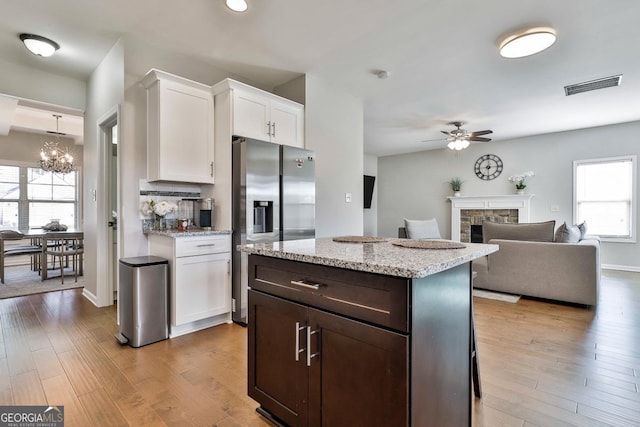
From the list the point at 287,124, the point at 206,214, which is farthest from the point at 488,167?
the point at 206,214

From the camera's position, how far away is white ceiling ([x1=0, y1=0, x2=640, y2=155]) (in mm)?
2457

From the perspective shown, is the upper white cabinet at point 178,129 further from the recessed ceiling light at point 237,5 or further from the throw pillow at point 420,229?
the throw pillow at point 420,229

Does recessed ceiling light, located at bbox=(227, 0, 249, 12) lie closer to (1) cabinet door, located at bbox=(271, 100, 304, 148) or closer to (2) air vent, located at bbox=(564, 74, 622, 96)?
(1) cabinet door, located at bbox=(271, 100, 304, 148)

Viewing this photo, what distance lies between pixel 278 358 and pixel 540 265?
11.9 feet

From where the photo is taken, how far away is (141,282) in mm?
2531

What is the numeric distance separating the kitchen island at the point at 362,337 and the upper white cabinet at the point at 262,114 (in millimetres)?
1976

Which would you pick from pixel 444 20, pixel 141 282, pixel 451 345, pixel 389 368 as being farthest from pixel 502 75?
pixel 141 282

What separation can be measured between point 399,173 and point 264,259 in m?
7.56

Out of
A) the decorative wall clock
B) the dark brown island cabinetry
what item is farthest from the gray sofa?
the decorative wall clock

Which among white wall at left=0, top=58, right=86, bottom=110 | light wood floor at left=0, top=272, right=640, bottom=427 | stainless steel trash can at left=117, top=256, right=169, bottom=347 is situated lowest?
light wood floor at left=0, top=272, right=640, bottom=427

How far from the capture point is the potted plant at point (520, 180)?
21.4ft

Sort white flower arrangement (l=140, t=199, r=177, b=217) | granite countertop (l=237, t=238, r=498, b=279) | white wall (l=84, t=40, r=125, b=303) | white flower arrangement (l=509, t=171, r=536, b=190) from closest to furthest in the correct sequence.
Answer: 1. granite countertop (l=237, t=238, r=498, b=279)
2. white flower arrangement (l=140, t=199, r=177, b=217)
3. white wall (l=84, t=40, r=125, b=303)
4. white flower arrangement (l=509, t=171, r=536, b=190)

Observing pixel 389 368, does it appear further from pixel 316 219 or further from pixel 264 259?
pixel 316 219

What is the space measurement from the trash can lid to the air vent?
5.05m
